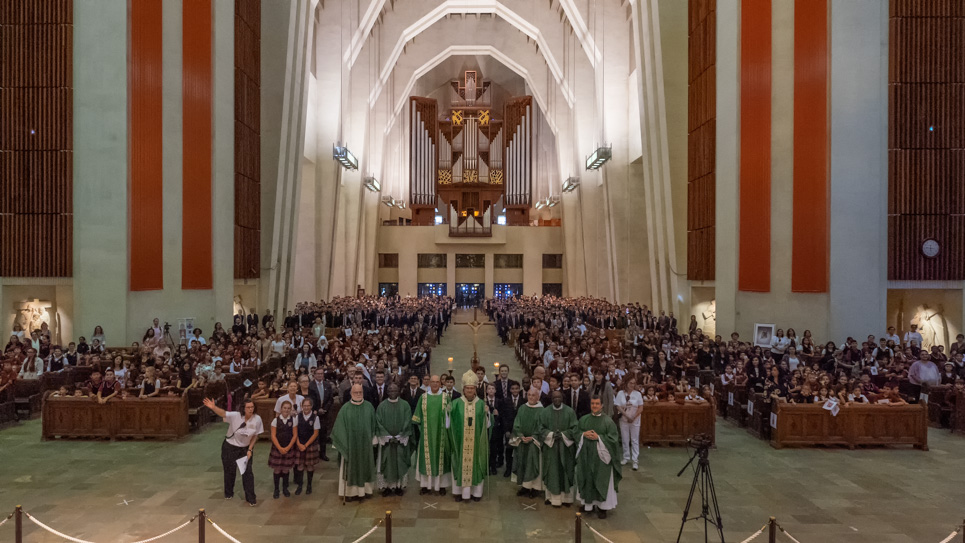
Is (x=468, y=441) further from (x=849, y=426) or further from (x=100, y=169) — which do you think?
(x=100, y=169)

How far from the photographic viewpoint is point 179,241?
59.0ft

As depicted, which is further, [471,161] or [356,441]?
[471,161]

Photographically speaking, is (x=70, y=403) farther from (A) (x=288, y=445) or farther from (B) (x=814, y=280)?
(B) (x=814, y=280)

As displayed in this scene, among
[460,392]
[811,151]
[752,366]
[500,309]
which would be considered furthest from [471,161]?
[460,392]

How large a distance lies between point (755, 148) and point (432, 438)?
13.7 meters

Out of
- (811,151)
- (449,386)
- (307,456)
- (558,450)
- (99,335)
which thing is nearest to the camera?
(558,450)

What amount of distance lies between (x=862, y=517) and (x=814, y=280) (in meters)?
10.2

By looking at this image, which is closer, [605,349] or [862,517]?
[862,517]

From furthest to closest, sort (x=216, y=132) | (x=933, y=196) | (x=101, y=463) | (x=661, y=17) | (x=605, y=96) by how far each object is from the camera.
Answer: (x=605, y=96), (x=661, y=17), (x=216, y=132), (x=933, y=196), (x=101, y=463)

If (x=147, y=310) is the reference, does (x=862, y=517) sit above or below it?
below

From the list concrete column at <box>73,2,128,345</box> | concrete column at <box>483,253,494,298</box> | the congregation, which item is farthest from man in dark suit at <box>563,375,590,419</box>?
concrete column at <box>483,253,494,298</box>

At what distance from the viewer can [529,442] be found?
23.7 feet

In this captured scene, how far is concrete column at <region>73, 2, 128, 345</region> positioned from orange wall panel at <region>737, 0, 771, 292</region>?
16.1 m

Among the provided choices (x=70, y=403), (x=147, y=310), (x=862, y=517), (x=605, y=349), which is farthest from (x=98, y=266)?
(x=862, y=517)
